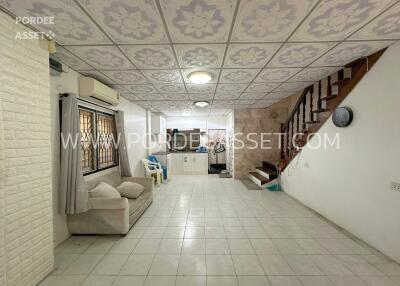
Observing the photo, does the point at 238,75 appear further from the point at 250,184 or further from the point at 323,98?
the point at 250,184

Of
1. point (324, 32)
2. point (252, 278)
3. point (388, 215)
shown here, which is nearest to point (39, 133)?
point (252, 278)

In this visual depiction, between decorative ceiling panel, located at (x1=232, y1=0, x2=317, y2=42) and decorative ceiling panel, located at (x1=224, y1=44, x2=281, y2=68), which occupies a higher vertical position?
decorative ceiling panel, located at (x1=232, y1=0, x2=317, y2=42)

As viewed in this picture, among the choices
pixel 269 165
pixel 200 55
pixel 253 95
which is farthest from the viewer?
pixel 269 165

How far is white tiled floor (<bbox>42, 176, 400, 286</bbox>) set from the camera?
5.83 feet

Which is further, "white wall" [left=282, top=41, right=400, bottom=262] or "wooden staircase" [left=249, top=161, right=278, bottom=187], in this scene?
"wooden staircase" [left=249, top=161, right=278, bottom=187]

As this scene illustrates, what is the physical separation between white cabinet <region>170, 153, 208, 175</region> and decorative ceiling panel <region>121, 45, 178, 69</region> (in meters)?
5.18

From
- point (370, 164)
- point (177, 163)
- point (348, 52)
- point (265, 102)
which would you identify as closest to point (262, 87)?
point (348, 52)

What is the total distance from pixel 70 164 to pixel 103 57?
140 centimetres

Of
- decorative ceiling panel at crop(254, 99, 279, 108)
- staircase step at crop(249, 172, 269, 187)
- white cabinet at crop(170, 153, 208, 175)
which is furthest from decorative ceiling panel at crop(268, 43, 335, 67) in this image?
white cabinet at crop(170, 153, 208, 175)

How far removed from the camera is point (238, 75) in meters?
2.78

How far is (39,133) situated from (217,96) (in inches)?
129

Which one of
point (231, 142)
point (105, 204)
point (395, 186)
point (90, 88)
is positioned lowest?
point (105, 204)

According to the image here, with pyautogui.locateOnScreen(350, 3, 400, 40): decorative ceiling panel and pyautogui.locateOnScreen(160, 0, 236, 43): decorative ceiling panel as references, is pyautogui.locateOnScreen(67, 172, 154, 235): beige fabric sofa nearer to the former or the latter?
pyautogui.locateOnScreen(160, 0, 236, 43): decorative ceiling panel

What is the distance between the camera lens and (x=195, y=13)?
142cm
